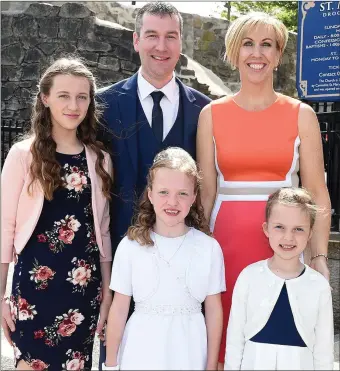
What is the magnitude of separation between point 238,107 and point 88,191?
2.91ft

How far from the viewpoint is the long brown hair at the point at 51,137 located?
9.32ft

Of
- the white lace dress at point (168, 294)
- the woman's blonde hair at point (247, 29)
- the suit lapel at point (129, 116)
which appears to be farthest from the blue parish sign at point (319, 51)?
the white lace dress at point (168, 294)

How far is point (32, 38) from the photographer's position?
996 centimetres

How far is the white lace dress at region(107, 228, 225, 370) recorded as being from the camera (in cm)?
255

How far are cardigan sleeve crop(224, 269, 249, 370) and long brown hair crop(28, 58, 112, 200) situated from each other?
2.85ft

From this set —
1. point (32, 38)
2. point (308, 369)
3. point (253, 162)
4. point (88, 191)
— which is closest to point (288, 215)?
point (253, 162)

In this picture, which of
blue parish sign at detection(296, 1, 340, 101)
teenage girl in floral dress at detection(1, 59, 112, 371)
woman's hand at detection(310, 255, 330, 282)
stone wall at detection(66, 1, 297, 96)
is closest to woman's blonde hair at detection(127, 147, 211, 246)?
teenage girl in floral dress at detection(1, 59, 112, 371)

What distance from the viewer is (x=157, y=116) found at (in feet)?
10.6

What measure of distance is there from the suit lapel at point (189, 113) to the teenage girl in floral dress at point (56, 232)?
1.60 ft

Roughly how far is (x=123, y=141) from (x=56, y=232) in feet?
2.02

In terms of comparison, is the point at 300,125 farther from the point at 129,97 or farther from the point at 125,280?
the point at 125,280

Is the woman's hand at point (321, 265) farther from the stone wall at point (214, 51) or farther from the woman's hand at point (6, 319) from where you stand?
the stone wall at point (214, 51)

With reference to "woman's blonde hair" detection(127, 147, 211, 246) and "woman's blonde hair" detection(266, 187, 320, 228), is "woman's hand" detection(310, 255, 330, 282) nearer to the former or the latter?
"woman's blonde hair" detection(266, 187, 320, 228)

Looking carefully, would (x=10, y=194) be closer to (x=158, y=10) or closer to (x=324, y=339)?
(x=158, y=10)
